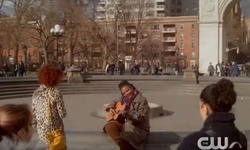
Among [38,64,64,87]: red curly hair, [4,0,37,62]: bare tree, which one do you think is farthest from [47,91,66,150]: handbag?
[4,0,37,62]: bare tree

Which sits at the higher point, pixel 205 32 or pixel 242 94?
pixel 205 32

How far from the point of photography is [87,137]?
23.3 feet

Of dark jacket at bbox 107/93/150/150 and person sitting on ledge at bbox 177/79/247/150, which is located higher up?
person sitting on ledge at bbox 177/79/247/150

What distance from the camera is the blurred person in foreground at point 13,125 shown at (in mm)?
2193

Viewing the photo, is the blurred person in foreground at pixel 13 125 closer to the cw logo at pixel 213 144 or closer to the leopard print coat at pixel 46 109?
the cw logo at pixel 213 144

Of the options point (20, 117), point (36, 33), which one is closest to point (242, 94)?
point (20, 117)

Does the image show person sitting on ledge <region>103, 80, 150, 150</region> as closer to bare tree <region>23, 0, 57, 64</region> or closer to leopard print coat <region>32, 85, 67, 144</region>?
leopard print coat <region>32, 85, 67, 144</region>

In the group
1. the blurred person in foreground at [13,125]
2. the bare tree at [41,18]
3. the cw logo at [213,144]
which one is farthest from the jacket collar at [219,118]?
the bare tree at [41,18]

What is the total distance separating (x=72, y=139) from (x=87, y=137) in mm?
291

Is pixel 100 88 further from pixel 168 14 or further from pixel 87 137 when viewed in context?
pixel 168 14

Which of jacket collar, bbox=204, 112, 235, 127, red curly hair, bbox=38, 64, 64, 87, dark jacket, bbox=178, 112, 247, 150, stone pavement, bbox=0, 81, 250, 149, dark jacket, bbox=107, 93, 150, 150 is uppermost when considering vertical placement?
red curly hair, bbox=38, 64, 64, 87

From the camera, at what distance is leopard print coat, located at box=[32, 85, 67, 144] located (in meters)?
5.37

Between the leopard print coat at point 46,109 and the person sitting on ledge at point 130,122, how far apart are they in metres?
1.48

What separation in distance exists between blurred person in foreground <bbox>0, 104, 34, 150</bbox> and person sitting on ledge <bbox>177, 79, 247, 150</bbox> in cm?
92
